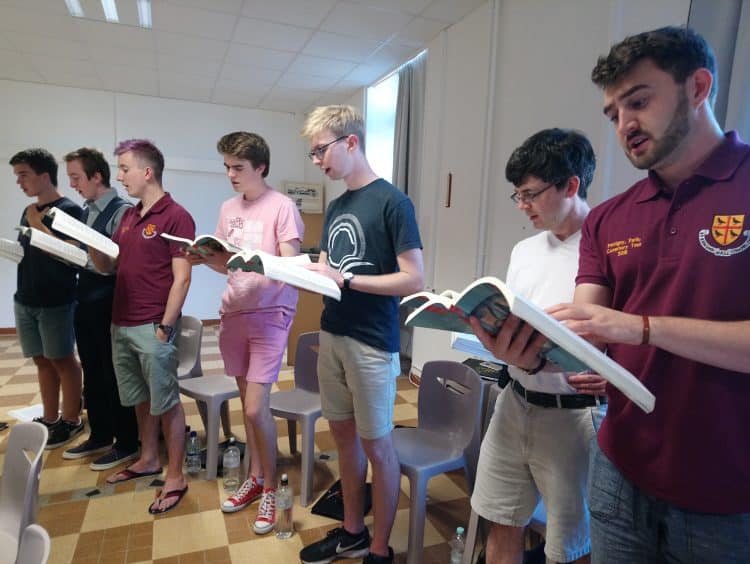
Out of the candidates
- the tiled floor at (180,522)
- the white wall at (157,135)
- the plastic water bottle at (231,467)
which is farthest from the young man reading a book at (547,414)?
the white wall at (157,135)

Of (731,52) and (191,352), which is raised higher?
(731,52)

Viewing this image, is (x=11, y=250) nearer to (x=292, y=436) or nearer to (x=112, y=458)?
(x=112, y=458)

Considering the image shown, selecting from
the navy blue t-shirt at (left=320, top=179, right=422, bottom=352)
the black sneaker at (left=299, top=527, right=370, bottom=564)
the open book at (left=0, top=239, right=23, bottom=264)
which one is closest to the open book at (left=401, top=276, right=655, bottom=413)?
the navy blue t-shirt at (left=320, top=179, right=422, bottom=352)

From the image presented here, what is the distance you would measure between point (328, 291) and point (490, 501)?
2.41 ft

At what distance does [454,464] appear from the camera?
5.45 ft

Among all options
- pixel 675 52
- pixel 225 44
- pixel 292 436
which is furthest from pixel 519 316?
pixel 225 44

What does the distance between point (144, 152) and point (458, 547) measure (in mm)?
2158

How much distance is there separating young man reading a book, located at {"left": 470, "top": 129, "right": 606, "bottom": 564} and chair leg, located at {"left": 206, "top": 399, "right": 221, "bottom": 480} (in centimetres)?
146

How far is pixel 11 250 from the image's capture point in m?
2.28

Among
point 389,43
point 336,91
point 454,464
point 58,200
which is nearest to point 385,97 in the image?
point 336,91

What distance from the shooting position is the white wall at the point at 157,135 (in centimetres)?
491

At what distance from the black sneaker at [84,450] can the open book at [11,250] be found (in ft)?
3.57

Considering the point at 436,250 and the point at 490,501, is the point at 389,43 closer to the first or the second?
the point at 436,250

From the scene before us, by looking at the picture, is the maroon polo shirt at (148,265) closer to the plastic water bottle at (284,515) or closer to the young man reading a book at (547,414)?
the plastic water bottle at (284,515)
